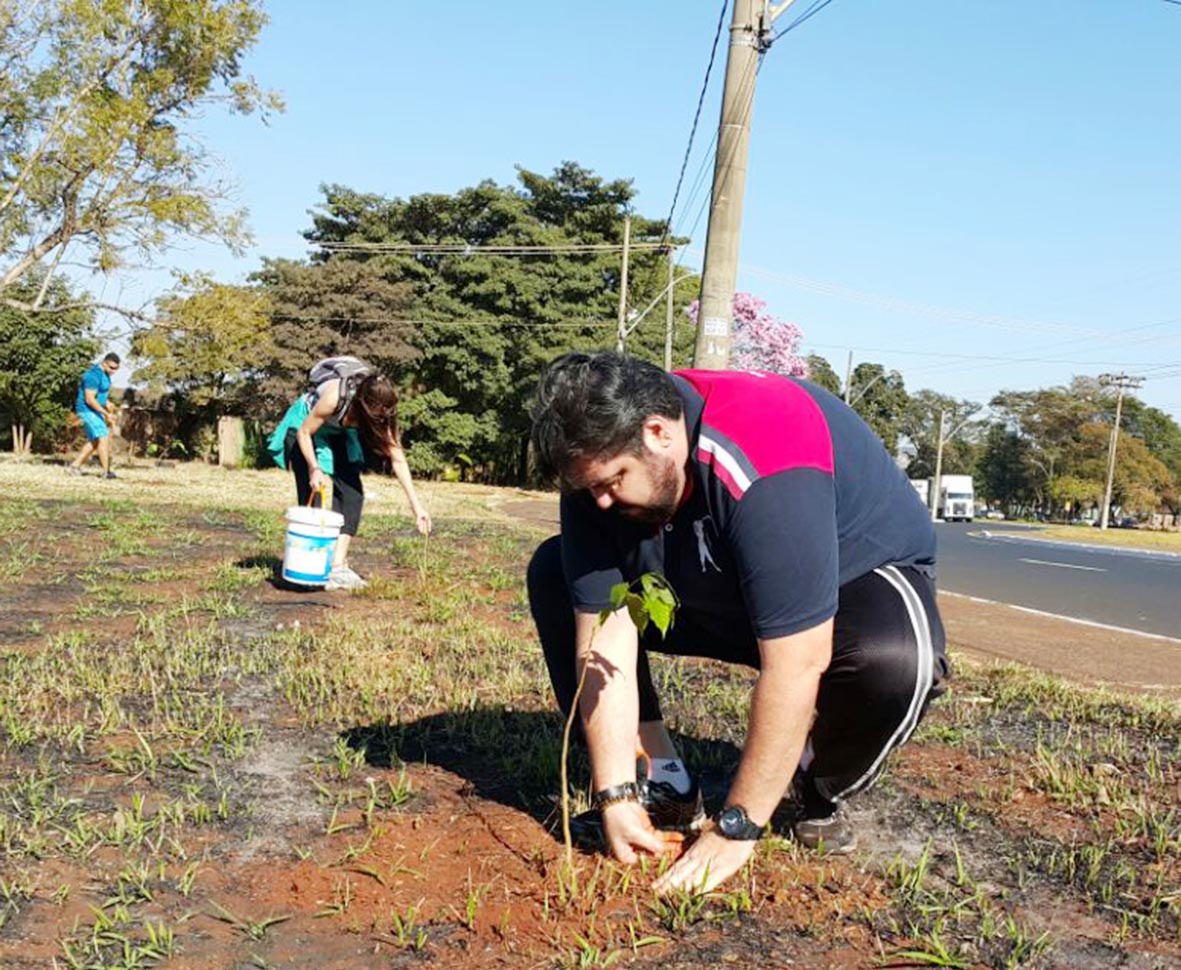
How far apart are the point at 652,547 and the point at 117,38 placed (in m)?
21.8

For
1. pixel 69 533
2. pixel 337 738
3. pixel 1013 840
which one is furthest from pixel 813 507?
pixel 69 533

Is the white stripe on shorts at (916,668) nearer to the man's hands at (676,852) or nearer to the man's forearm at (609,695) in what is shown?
the man's hands at (676,852)

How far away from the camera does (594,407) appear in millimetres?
2125

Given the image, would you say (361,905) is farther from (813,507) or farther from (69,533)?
(69,533)

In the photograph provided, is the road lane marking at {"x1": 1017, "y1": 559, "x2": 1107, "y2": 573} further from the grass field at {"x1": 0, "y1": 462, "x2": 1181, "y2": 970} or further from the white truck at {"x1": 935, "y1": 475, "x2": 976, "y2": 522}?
the white truck at {"x1": 935, "y1": 475, "x2": 976, "y2": 522}

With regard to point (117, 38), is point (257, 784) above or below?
below

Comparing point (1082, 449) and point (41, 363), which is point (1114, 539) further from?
point (1082, 449)

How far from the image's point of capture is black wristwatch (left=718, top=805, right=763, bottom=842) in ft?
7.32

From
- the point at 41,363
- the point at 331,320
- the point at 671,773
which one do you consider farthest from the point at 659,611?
the point at 331,320

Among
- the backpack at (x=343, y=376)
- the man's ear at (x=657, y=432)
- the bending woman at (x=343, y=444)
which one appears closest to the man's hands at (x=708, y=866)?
the man's ear at (x=657, y=432)

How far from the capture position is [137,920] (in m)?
2.15

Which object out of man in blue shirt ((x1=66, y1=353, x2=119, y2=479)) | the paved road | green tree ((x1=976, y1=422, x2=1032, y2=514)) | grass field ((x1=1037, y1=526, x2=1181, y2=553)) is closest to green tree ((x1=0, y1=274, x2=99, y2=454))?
man in blue shirt ((x1=66, y1=353, x2=119, y2=479))

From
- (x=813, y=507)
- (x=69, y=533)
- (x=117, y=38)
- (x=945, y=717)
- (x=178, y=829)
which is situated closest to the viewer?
(x=813, y=507)

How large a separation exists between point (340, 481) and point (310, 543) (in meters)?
0.66
